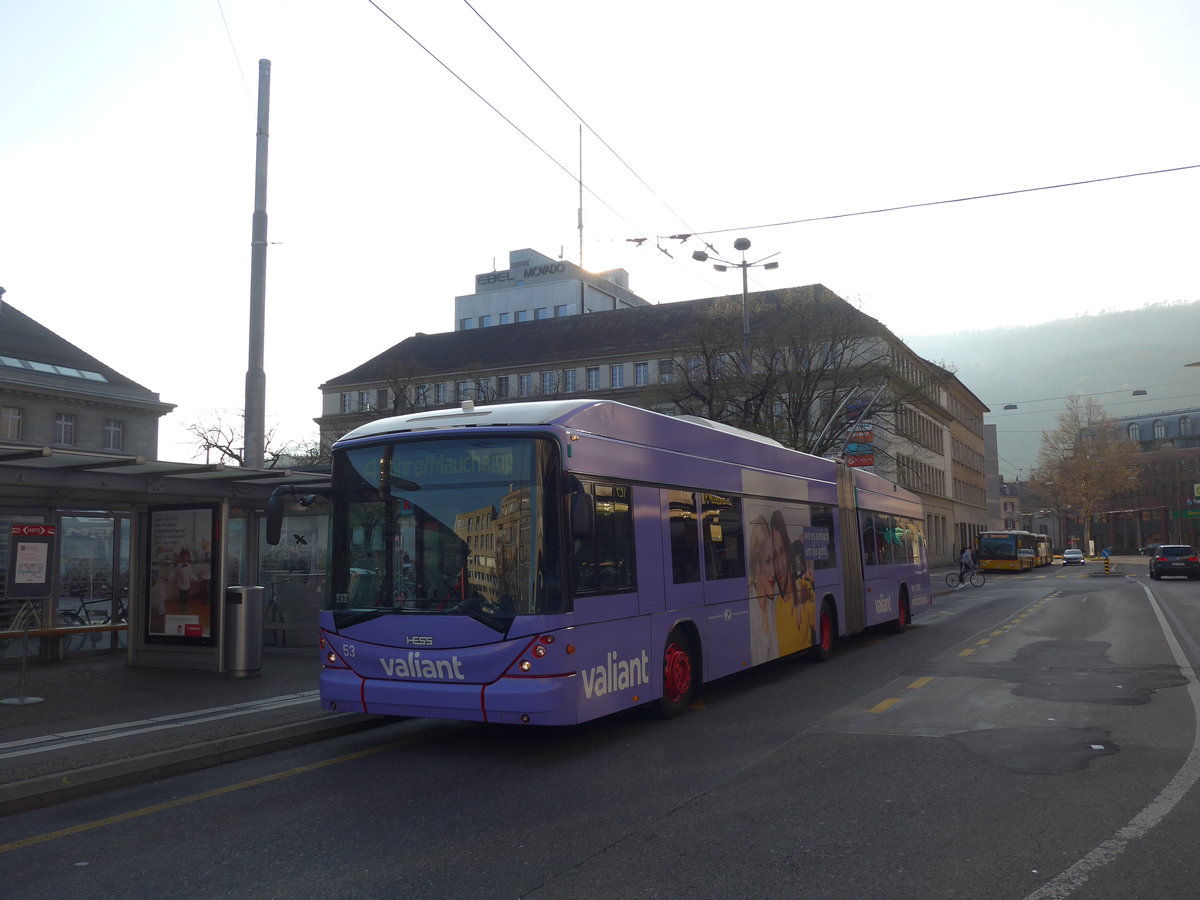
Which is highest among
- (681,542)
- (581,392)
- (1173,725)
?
(581,392)

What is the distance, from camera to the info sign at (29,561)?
10.7 metres

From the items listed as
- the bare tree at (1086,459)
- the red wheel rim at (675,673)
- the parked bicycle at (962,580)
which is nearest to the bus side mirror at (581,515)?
the red wheel rim at (675,673)

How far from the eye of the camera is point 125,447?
194 ft

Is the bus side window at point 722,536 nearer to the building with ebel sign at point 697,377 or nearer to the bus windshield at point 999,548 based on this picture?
the building with ebel sign at point 697,377

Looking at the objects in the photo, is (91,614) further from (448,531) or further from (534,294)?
(534,294)

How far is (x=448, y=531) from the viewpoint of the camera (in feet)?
28.4

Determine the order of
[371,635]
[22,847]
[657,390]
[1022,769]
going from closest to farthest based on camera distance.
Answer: [22,847], [1022,769], [371,635], [657,390]

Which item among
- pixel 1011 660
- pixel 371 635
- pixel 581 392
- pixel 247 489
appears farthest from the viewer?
pixel 581 392

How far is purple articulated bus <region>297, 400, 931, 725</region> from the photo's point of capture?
836 cm

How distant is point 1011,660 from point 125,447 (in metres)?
54.8

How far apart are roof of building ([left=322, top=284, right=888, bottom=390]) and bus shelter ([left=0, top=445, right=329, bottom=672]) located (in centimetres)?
5760

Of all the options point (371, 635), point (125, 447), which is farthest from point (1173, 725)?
point (125, 447)

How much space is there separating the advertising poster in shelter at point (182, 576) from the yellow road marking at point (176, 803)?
519 cm

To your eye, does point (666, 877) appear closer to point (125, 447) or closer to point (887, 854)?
point (887, 854)
